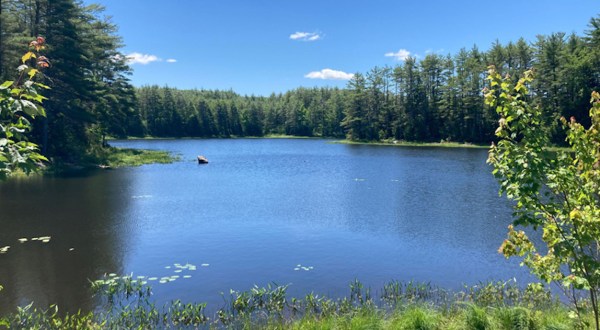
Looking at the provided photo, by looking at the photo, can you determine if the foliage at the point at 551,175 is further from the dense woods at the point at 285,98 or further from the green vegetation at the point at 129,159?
the green vegetation at the point at 129,159

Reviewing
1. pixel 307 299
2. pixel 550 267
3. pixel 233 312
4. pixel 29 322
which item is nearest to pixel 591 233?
pixel 550 267

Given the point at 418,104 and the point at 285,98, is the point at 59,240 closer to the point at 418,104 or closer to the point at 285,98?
the point at 418,104

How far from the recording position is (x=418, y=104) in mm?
108625

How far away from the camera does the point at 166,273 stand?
1477cm

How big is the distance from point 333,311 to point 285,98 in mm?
182522

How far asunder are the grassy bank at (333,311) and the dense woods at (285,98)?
5.09 metres

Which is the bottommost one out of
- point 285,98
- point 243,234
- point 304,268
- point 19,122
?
point 304,268

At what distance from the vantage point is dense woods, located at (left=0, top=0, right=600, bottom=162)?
4441cm

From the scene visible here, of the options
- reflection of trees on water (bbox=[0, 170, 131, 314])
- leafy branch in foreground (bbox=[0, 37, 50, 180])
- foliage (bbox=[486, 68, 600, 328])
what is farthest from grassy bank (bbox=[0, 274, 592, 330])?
leafy branch in foreground (bbox=[0, 37, 50, 180])

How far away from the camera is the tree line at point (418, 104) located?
81.4 meters

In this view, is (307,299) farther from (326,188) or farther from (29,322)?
(326,188)

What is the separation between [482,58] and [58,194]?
10056 cm

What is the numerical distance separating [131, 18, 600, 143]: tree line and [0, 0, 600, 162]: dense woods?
0.26 metres

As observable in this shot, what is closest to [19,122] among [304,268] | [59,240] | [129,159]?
[304,268]
